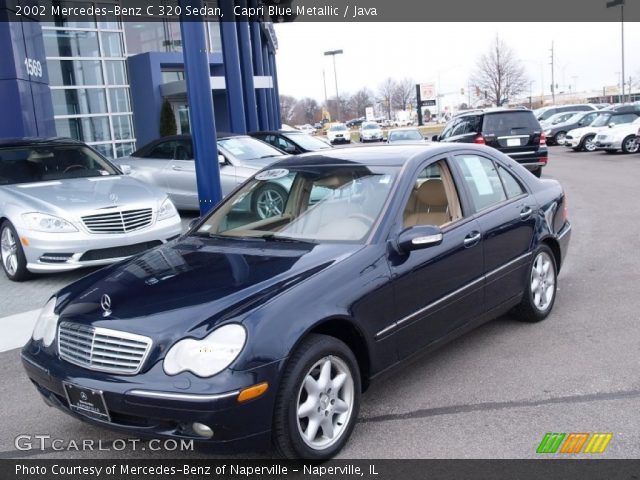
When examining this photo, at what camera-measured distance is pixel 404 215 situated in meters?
4.15

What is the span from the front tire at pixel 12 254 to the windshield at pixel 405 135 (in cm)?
1931

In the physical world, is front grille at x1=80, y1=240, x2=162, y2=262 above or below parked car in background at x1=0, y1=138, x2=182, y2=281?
below

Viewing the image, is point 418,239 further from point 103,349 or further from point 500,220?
point 103,349

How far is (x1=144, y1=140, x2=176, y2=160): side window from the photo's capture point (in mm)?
11836

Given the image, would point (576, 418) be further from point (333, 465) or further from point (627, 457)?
point (333, 465)

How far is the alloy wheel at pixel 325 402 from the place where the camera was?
10.7ft

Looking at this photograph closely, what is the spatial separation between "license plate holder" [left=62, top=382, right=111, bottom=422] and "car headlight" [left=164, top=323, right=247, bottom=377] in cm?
38

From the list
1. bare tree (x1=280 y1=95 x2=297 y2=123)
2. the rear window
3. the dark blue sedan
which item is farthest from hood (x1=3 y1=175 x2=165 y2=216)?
bare tree (x1=280 y1=95 x2=297 y2=123)

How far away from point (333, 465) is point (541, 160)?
44.1ft

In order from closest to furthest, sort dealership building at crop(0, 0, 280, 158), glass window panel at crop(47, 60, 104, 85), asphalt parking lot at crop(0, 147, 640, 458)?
asphalt parking lot at crop(0, 147, 640, 458), dealership building at crop(0, 0, 280, 158), glass window panel at crop(47, 60, 104, 85)

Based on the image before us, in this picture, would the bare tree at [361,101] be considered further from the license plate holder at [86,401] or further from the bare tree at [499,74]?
the license plate holder at [86,401]

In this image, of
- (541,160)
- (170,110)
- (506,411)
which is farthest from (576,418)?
(170,110)

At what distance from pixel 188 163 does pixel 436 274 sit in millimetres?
7977

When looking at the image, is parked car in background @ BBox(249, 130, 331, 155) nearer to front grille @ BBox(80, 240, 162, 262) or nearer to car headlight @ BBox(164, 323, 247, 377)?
front grille @ BBox(80, 240, 162, 262)
